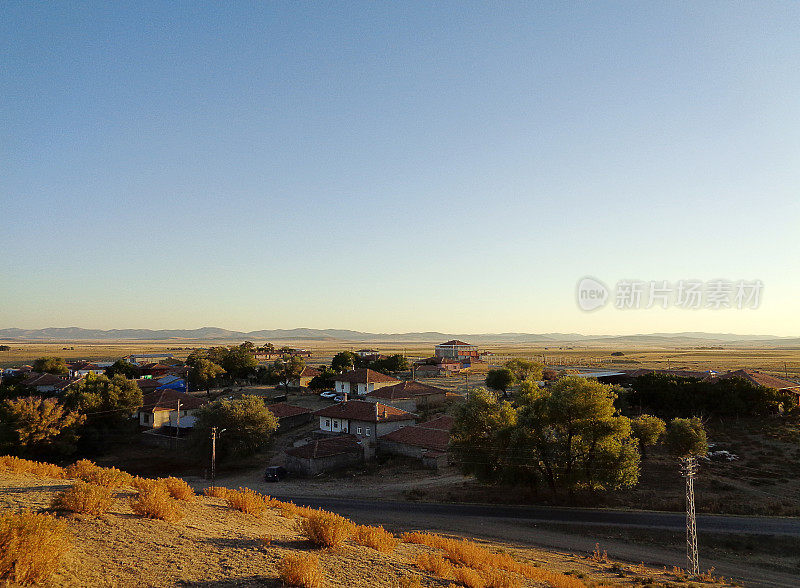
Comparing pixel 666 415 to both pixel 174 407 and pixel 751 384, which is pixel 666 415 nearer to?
pixel 751 384

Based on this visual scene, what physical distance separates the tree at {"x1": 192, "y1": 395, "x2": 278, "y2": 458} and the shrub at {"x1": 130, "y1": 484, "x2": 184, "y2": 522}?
39.9 meters

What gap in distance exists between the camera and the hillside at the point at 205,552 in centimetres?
Result: 1128

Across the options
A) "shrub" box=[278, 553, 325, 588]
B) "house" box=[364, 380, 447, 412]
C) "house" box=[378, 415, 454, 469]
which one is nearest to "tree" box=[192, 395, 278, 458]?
"house" box=[378, 415, 454, 469]

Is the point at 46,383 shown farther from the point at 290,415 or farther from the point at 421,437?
the point at 421,437

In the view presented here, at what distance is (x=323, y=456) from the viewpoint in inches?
1971

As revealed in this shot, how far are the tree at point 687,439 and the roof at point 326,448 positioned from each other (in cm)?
3153

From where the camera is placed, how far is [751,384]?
200 feet

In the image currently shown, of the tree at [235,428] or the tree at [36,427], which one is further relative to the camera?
the tree at [235,428]

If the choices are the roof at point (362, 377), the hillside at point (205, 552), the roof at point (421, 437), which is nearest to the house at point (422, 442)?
the roof at point (421, 437)

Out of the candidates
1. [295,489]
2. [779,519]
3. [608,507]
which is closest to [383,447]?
[295,489]

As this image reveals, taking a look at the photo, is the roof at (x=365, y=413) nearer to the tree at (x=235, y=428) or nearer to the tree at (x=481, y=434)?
the tree at (x=235, y=428)

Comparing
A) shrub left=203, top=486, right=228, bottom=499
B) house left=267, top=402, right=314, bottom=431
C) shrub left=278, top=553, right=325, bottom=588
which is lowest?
house left=267, top=402, right=314, bottom=431

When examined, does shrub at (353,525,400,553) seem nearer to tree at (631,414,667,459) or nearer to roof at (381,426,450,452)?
roof at (381,426,450,452)

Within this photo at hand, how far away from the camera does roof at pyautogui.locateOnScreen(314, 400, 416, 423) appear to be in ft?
193
